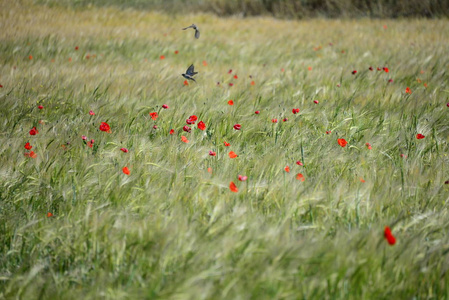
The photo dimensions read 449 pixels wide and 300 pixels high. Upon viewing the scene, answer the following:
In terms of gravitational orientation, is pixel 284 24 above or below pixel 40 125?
above

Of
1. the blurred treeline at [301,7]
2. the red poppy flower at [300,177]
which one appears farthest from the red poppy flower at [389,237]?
the blurred treeline at [301,7]

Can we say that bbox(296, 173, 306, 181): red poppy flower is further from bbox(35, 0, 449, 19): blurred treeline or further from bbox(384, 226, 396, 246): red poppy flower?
bbox(35, 0, 449, 19): blurred treeline

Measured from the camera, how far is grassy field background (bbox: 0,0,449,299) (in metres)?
1.19

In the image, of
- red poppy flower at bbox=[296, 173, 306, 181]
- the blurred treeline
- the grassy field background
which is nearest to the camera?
the grassy field background

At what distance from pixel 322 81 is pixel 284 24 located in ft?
15.2

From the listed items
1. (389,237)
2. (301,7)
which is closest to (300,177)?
(389,237)

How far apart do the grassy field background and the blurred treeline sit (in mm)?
6053

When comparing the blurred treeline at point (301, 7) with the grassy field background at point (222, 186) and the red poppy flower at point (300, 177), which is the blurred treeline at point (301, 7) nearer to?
the grassy field background at point (222, 186)

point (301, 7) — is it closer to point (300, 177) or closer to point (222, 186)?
point (300, 177)

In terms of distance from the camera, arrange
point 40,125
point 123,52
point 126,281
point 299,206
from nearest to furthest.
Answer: point 126,281, point 299,206, point 40,125, point 123,52

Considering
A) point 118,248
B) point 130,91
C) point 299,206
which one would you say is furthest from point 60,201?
point 130,91

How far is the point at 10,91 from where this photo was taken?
2787mm

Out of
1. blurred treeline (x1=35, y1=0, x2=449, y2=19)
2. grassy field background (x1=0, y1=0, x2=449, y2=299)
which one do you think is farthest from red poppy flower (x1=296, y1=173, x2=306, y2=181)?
blurred treeline (x1=35, y1=0, x2=449, y2=19)

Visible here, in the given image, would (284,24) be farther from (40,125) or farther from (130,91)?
(40,125)
